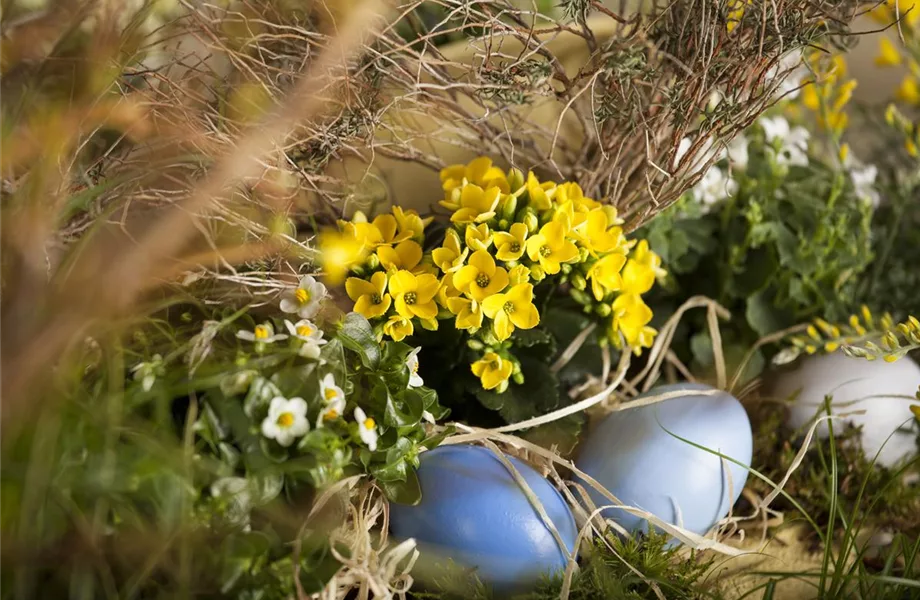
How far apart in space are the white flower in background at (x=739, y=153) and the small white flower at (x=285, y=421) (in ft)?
2.30

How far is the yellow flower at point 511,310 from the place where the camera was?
685mm

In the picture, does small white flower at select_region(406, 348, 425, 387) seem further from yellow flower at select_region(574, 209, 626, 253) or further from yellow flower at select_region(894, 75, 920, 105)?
yellow flower at select_region(894, 75, 920, 105)

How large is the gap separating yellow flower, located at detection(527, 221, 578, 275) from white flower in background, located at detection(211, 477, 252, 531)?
0.32 m

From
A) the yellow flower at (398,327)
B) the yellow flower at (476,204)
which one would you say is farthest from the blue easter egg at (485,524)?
the yellow flower at (476,204)

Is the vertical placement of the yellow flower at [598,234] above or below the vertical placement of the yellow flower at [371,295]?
above

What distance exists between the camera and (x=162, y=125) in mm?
726

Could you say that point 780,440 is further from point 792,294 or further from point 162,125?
point 162,125

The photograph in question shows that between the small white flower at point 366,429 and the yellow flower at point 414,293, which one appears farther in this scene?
the yellow flower at point 414,293

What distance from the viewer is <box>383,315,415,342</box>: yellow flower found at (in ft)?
2.24

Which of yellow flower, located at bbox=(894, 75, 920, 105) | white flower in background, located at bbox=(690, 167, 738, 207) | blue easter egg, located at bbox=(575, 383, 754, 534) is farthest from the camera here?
yellow flower, located at bbox=(894, 75, 920, 105)

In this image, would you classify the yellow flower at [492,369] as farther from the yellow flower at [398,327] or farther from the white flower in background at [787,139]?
the white flower in background at [787,139]

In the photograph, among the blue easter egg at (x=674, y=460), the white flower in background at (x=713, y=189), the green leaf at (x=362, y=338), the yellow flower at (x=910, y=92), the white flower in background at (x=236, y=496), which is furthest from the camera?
the yellow flower at (x=910, y=92)

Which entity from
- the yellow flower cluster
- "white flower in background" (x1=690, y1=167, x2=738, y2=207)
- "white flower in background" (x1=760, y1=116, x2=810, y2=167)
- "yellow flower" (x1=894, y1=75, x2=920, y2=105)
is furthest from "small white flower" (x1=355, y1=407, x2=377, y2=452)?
"yellow flower" (x1=894, y1=75, x2=920, y2=105)

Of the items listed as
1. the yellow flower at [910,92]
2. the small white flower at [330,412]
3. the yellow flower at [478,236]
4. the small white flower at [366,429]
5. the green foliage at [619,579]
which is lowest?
the green foliage at [619,579]
